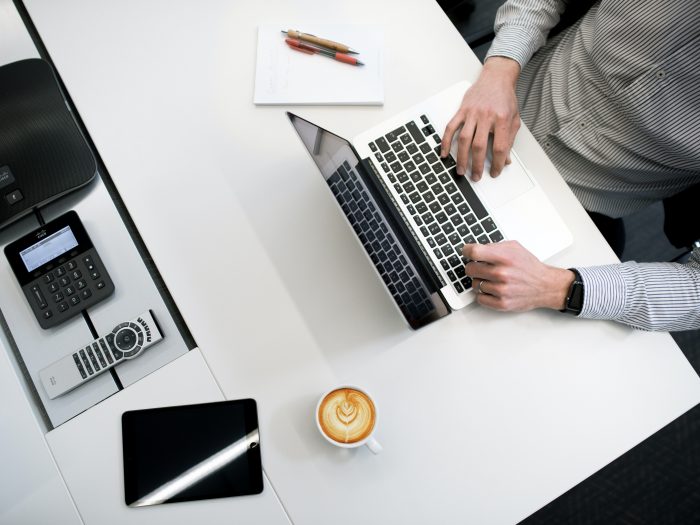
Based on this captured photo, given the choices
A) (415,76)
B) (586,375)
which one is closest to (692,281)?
(586,375)

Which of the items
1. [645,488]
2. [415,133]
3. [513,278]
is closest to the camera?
[513,278]

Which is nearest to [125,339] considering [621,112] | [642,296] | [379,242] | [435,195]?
[379,242]

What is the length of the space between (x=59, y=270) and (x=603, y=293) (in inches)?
34.7

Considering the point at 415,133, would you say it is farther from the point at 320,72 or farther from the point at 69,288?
the point at 69,288

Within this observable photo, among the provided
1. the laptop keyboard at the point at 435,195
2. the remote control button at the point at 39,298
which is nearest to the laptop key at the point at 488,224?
the laptop keyboard at the point at 435,195

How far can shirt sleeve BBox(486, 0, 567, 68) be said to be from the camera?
90cm

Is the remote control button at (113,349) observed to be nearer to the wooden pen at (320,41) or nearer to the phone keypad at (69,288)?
the phone keypad at (69,288)

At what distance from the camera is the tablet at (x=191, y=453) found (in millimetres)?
753

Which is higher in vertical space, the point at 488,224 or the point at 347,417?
the point at 488,224

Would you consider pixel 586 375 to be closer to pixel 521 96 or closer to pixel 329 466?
pixel 329 466

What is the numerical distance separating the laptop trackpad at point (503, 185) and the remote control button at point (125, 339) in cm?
61

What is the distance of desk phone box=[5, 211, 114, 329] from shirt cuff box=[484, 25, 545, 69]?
79cm

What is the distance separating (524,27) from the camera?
906mm

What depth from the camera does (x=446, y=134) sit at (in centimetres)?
80
